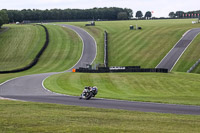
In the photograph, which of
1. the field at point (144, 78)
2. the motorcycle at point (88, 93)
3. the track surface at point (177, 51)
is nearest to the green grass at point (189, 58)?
the field at point (144, 78)

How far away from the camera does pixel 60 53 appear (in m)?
90.9

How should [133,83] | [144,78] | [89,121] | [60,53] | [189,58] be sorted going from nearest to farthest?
[89,121] < [133,83] < [144,78] < [189,58] < [60,53]

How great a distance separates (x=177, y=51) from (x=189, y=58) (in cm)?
609

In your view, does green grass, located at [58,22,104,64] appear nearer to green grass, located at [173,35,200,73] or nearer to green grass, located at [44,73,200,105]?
green grass, located at [173,35,200,73]

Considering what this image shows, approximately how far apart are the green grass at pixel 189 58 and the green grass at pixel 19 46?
31539mm

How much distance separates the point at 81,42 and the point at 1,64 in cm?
2374

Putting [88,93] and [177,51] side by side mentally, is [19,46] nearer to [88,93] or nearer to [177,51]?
[177,51]

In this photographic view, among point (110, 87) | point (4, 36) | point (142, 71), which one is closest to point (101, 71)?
point (142, 71)

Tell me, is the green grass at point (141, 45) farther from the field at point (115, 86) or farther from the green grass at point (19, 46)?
the green grass at point (19, 46)

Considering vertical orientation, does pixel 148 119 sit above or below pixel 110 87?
above

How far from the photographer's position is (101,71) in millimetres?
60562

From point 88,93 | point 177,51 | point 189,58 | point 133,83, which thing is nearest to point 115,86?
point 133,83

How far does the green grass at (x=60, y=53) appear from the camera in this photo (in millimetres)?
79188

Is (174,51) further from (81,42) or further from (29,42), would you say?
(29,42)
